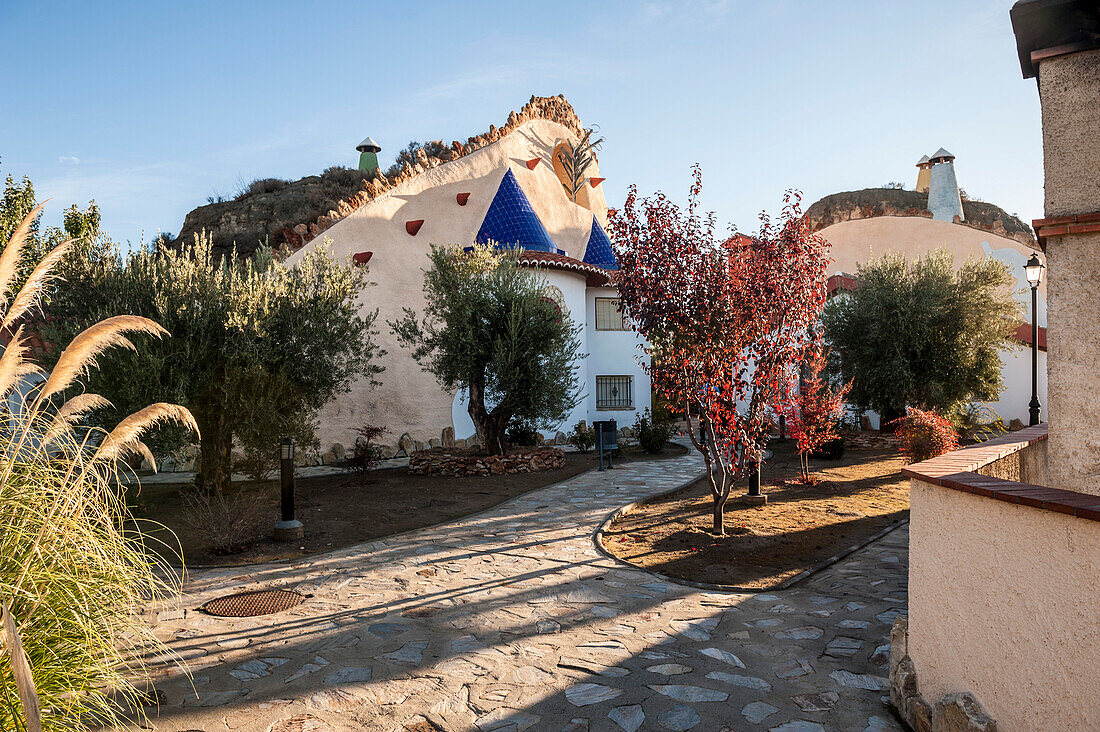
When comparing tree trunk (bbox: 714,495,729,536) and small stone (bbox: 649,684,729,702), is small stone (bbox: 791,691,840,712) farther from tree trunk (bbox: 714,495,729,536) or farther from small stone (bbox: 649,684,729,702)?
tree trunk (bbox: 714,495,729,536)

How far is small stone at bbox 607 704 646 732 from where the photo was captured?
13.8 feet

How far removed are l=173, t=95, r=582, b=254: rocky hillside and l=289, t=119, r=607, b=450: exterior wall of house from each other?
36cm

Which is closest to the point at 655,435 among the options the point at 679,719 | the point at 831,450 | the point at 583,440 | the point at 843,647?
the point at 583,440

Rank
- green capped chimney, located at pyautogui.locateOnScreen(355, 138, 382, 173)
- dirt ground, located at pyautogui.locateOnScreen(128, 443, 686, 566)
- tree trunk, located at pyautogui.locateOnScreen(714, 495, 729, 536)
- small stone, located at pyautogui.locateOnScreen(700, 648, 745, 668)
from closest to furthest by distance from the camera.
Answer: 1. small stone, located at pyautogui.locateOnScreen(700, 648, 745, 668)
2. dirt ground, located at pyautogui.locateOnScreen(128, 443, 686, 566)
3. tree trunk, located at pyautogui.locateOnScreen(714, 495, 729, 536)
4. green capped chimney, located at pyautogui.locateOnScreen(355, 138, 382, 173)

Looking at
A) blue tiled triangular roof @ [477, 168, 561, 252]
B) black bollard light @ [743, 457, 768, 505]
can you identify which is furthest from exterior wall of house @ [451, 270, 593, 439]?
black bollard light @ [743, 457, 768, 505]

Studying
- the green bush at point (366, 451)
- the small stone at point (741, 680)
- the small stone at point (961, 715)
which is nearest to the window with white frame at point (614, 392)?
the green bush at point (366, 451)

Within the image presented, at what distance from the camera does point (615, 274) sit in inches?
374

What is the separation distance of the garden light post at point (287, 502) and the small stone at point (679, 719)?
6687mm

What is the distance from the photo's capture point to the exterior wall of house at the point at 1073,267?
208 inches

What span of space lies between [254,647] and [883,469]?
14514 millimetres

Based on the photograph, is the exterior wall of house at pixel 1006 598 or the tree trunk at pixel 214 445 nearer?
the exterior wall of house at pixel 1006 598

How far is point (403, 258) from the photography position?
781 inches

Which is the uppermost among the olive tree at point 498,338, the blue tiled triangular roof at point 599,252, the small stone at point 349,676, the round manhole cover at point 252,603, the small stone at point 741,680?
the blue tiled triangular roof at point 599,252

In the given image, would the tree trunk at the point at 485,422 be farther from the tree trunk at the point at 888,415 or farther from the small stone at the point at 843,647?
the tree trunk at the point at 888,415
